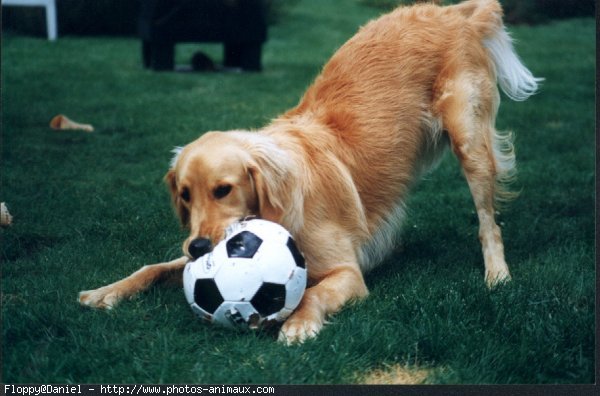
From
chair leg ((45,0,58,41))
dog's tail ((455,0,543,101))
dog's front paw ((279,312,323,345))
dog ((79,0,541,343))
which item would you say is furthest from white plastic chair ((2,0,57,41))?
dog's front paw ((279,312,323,345))

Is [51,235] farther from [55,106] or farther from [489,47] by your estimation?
[55,106]

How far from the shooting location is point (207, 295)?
126 inches

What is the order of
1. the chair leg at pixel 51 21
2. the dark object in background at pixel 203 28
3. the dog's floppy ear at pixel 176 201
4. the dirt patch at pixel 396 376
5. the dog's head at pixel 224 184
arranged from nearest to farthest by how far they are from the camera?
the dirt patch at pixel 396 376
the dog's head at pixel 224 184
the dog's floppy ear at pixel 176 201
the chair leg at pixel 51 21
the dark object in background at pixel 203 28

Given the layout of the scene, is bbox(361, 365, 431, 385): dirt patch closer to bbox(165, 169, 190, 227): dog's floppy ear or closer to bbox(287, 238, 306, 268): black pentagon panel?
bbox(287, 238, 306, 268): black pentagon panel

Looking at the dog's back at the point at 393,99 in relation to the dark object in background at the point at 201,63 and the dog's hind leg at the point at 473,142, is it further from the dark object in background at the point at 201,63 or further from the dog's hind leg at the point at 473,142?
the dark object in background at the point at 201,63

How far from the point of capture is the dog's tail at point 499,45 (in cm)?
483

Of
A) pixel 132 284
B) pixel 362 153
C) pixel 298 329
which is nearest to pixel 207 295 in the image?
pixel 298 329

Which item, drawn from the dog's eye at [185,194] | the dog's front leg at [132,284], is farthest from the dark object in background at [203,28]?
the dog's eye at [185,194]

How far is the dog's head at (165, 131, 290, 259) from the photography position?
11.2ft

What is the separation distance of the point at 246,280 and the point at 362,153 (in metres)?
1.41

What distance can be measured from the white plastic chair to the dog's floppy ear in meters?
2.63

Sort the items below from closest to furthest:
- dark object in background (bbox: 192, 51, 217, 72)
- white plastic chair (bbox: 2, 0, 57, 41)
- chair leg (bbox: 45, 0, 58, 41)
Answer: white plastic chair (bbox: 2, 0, 57, 41)
chair leg (bbox: 45, 0, 58, 41)
dark object in background (bbox: 192, 51, 217, 72)

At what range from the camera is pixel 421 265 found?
429cm

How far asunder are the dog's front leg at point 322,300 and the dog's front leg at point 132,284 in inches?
29.6
